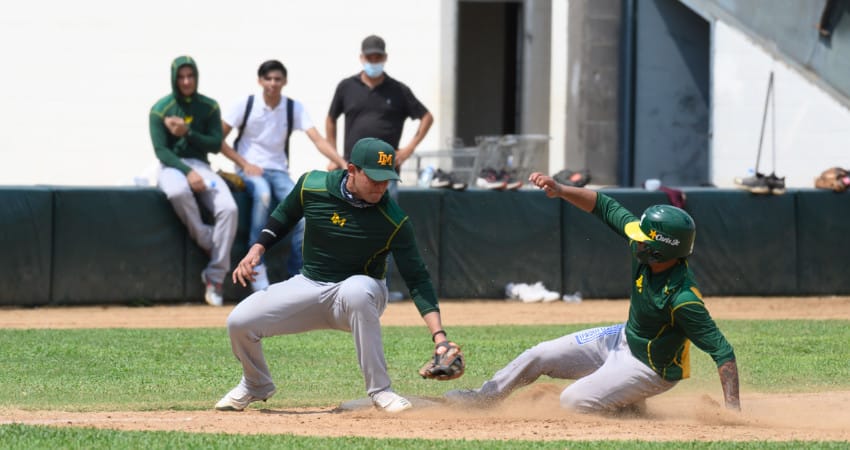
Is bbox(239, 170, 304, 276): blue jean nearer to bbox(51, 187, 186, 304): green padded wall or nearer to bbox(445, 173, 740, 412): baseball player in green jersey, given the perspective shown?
bbox(51, 187, 186, 304): green padded wall

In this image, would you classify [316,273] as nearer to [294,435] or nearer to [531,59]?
[294,435]

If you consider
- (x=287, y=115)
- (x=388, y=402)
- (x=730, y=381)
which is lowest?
(x=388, y=402)

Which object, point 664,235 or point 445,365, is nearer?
point 445,365

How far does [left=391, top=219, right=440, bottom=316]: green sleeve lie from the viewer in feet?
26.5

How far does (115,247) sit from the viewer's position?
1414 cm

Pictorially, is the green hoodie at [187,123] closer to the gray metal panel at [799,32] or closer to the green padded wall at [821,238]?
the green padded wall at [821,238]

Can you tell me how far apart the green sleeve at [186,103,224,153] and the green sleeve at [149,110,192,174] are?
21 centimetres

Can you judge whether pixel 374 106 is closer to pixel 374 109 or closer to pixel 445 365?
pixel 374 109

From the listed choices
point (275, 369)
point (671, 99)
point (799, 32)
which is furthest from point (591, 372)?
point (671, 99)

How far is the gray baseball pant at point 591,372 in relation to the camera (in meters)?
8.16

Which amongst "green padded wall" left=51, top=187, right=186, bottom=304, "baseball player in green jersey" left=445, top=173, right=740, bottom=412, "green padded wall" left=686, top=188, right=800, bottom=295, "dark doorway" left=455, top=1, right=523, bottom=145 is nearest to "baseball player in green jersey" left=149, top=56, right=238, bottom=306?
"green padded wall" left=51, top=187, right=186, bottom=304

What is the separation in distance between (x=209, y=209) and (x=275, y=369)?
4.10 metres

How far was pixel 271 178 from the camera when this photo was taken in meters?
14.5

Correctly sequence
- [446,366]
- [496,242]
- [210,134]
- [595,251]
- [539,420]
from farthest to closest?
[595,251], [496,242], [210,134], [539,420], [446,366]
